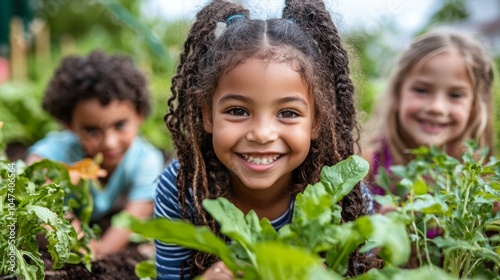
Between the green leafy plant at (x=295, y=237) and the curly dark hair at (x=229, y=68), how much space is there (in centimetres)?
51

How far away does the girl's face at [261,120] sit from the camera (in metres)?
1.57

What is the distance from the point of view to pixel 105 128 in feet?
10.5

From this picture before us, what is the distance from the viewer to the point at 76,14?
618 inches

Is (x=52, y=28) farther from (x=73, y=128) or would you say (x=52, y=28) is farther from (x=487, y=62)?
(x=487, y=62)

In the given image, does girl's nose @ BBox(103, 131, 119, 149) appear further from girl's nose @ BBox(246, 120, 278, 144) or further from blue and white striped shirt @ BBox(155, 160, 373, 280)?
girl's nose @ BBox(246, 120, 278, 144)

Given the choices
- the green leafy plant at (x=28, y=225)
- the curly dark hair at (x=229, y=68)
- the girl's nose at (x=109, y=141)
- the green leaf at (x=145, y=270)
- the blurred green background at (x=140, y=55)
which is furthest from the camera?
the blurred green background at (x=140, y=55)

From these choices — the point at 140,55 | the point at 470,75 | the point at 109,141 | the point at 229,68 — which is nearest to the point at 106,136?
the point at 109,141

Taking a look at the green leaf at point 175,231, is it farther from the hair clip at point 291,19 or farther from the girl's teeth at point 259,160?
the hair clip at point 291,19

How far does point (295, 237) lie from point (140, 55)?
19.1 feet

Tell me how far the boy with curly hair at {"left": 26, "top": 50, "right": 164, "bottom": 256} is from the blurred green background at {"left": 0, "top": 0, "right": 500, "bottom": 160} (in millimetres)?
284

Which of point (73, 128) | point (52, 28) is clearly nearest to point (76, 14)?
point (52, 28)

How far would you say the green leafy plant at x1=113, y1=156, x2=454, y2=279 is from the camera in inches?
36.9

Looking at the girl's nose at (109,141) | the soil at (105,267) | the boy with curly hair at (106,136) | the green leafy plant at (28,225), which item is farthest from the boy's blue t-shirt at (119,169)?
the green leafy plant at (28,225)

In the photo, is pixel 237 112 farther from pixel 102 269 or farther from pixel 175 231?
pixel 102 269
